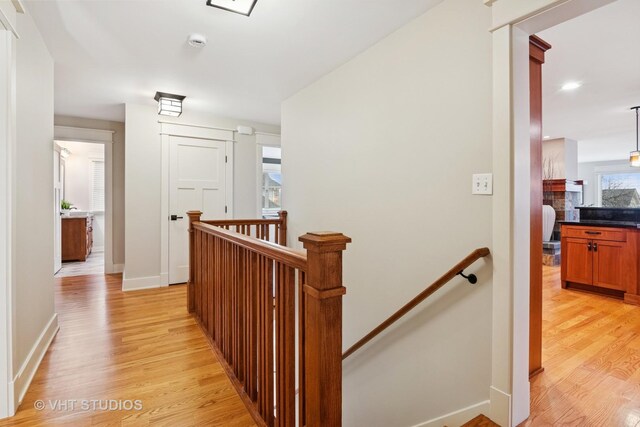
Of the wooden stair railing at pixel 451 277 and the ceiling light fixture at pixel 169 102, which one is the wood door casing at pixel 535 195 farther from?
→ the ceiling light fixture at pixel 169 102

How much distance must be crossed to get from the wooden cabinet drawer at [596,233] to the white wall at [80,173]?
8.53 metres

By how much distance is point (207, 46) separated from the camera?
2641mm

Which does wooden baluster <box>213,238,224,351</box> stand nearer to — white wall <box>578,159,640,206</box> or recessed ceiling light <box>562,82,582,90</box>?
recessed ceiling light <box>562,82,582,90</box>

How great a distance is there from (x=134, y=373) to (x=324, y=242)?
73.4 inches

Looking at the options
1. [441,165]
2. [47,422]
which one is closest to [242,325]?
[47,422]

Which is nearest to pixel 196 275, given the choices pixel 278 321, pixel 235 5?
pixel 278 321

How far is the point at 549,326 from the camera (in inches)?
116

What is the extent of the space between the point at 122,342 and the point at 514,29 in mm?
3314

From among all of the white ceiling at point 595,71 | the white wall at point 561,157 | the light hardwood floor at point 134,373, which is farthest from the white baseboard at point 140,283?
the white wall at point 561,157

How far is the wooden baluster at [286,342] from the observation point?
1.36 meters

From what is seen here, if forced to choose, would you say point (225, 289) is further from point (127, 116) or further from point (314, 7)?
point (127, 116)

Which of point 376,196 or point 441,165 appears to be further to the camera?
point 376,196

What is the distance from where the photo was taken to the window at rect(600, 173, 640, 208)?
31.7 feet

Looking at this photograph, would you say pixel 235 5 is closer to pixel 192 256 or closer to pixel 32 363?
pixel 192 256
